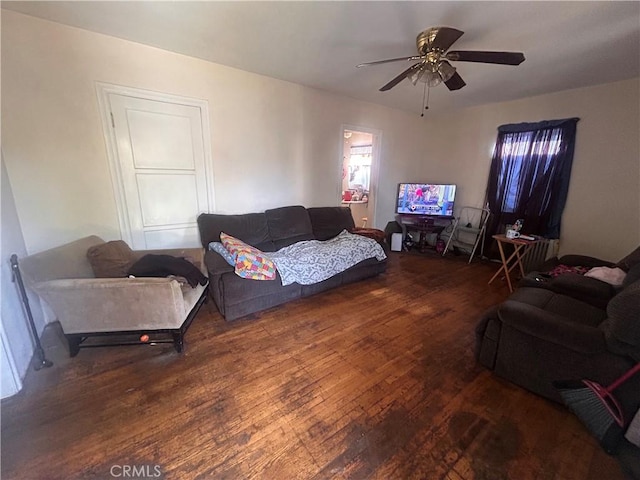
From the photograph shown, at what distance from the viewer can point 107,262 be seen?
210 centimetres

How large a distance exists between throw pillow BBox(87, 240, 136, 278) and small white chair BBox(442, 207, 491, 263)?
4.59 m

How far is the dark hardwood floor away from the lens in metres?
1.21

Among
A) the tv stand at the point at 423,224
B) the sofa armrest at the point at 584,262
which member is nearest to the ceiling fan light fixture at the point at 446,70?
the sofa armrest at the point at 584,262

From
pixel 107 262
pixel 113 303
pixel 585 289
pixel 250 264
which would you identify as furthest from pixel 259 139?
pixel 585 289

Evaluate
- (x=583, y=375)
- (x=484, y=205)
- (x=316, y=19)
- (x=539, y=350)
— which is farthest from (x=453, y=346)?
(x=484, y=205)

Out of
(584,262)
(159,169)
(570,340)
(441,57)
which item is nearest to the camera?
(570,340)

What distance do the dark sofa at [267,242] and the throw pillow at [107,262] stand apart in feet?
2.13

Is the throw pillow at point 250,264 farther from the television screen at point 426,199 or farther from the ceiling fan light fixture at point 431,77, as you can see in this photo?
the television screen at point 426,199

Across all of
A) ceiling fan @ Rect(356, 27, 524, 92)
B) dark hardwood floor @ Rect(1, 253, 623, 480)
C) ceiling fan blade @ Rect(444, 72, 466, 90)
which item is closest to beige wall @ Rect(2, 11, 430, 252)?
dark hardwood floor @ Rect(1, 253, 623, 480)

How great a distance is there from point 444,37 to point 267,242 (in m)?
2.56

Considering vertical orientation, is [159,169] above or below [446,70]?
below

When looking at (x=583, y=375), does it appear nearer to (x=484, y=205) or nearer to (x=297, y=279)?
(x=297, y=279)

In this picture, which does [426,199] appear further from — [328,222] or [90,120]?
[90,120]

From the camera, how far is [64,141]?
2.17 meters
